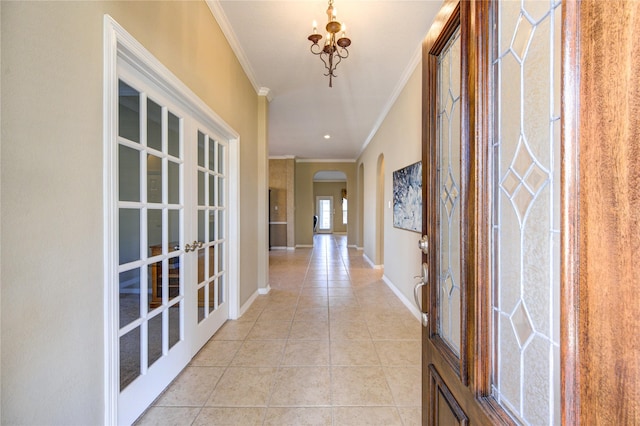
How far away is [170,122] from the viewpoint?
1.89 m

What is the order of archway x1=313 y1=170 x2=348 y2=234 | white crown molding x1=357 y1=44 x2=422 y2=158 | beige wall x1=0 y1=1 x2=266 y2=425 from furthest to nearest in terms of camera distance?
archway x1=313 y1=170 x2=348 y2=234, white crown molding x1=357 y1=44 x2=422 y2=158, beige wall x1=0 y1=1 x2=266 y2=425

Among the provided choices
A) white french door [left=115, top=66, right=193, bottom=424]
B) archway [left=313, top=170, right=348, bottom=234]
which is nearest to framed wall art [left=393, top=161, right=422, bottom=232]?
white french door [left=115, top=66, right=193, bottom=424]

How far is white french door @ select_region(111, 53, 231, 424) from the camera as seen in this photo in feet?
4.82

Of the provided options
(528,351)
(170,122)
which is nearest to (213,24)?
(170,122)

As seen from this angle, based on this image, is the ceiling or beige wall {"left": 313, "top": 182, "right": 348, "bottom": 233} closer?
the ceiling

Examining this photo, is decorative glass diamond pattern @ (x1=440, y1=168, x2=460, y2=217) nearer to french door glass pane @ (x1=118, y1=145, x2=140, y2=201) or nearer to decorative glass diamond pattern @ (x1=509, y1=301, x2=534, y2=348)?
decorative glass diamond pattern @ (x1=509, y1=301, x2=534, y2=348)

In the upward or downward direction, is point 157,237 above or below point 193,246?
above

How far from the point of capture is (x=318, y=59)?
305 centimetres

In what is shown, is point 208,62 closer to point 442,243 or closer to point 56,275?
point 56,275

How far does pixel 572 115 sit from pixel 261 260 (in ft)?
12.2

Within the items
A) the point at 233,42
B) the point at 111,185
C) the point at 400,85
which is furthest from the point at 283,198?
the point at 111,185

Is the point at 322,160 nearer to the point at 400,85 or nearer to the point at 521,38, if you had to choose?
the point at 400,85

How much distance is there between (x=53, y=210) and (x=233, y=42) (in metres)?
2.40

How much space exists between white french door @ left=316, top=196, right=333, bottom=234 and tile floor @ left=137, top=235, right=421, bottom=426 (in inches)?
451
